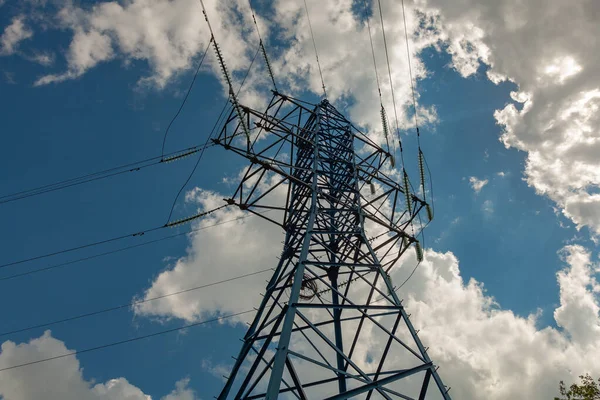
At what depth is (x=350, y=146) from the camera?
14.0 metres

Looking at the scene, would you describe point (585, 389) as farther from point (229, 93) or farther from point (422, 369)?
point (229, 93)

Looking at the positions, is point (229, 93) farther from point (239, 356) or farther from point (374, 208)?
point (239, 356)

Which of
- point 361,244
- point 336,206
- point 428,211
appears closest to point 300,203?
point 336,206

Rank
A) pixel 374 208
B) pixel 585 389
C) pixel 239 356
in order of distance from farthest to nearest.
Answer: pixel 585 389
pixel 374 208
pixel 239 356

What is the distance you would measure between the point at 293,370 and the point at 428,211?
9.43 m

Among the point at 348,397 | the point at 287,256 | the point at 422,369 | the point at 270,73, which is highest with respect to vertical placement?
the point at 270,73

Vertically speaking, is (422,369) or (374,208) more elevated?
(374,208)

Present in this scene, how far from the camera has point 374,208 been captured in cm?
1284

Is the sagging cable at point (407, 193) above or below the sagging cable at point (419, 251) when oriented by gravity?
above

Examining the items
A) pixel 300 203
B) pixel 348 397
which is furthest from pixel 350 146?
pixel 348 397

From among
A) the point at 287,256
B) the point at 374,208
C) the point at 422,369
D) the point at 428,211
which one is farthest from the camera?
the point at 428,211

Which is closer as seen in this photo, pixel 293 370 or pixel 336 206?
pixel 293 370

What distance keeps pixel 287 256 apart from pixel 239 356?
290 centimetres

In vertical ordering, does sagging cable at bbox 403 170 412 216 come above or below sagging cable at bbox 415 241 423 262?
above
